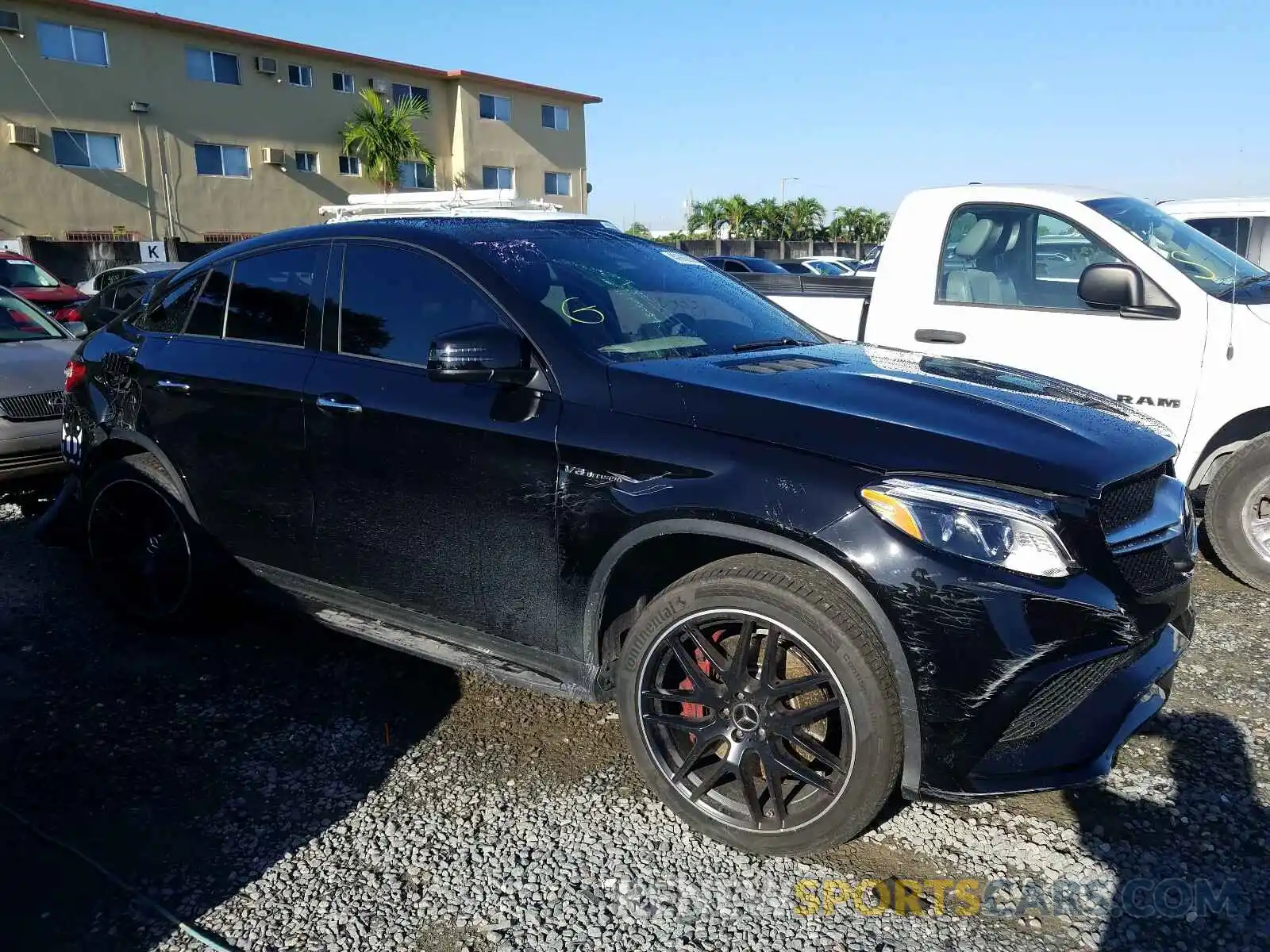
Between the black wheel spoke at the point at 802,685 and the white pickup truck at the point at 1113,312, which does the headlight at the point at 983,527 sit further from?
the white pickup truck at the point at 1113,312

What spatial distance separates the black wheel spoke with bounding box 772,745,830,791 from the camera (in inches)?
103

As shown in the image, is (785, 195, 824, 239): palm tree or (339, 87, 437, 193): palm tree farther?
(785, 195, 824, 239): palm tree

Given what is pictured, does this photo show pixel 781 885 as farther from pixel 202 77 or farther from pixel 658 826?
pixel 202 77

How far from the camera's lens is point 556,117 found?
39.8m

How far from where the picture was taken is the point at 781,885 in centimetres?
267

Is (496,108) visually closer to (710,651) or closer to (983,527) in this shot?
(710,651)

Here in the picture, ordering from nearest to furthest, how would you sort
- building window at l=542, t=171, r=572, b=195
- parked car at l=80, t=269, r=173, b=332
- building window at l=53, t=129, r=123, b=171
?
parked car at l=80, t=269, r=173, b=332 < building window at l=53, t=129, r=123, b=171 < building window at l=542, t=171, r=572, b=195

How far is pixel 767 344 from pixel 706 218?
48222 millimetres

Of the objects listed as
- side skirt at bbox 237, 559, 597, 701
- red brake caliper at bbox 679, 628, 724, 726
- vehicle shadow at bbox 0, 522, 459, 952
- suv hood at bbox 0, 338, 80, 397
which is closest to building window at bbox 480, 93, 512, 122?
suv hood at bbox 0, 338, 80, 397

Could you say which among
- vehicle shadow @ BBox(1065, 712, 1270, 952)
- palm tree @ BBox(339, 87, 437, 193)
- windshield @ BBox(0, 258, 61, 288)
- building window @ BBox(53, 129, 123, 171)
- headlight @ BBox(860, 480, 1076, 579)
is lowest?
vehicle shadow @ BBox(1065, 712, 1270, 952)

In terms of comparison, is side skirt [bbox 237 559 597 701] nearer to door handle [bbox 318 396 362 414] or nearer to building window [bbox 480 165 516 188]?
door handle [bbox 318 396 362 414]

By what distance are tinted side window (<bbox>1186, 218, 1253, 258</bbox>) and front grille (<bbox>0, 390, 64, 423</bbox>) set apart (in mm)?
8081

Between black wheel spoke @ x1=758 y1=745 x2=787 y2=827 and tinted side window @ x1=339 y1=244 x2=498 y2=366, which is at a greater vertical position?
tinted side window @ x1=339 y1=244 x2=498 y2=366

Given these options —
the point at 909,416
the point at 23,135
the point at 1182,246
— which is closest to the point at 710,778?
the point at 909,416
